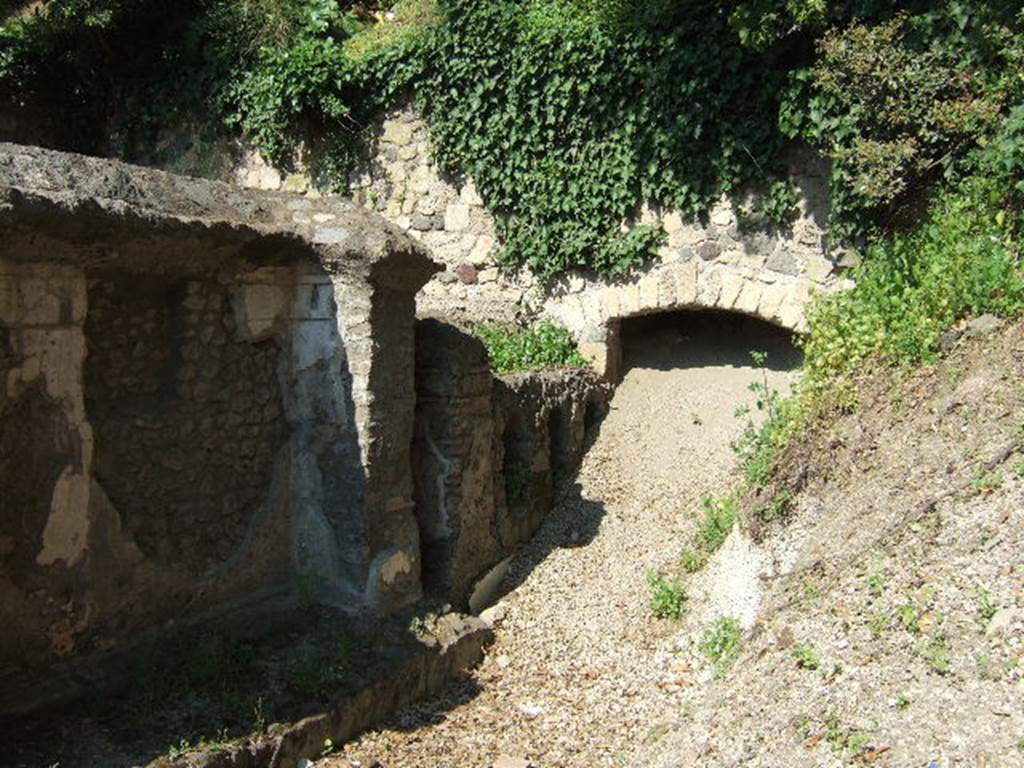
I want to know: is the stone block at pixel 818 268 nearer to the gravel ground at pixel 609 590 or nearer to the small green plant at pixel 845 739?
the gravel ground at pixel 609 590

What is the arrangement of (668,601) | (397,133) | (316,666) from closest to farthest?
(316,666)
(668,601)
(397,133)

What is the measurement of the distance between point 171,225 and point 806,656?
3265 millimetres

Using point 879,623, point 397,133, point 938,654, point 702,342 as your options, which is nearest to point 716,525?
point 879,623

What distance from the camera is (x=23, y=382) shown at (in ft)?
13.4

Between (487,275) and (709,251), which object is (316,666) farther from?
(487,275)

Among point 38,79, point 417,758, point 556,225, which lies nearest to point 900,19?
point 556,225

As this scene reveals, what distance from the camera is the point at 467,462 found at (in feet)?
21.1

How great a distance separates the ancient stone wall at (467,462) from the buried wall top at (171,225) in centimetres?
65

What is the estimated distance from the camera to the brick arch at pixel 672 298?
8.83 metres

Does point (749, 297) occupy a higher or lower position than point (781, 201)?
lower

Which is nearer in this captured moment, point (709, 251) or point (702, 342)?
point (709, 251)

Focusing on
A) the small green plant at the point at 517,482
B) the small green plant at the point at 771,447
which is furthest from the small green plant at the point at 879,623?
the small green plant at the point at 517,482

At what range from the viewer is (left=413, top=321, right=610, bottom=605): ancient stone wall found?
6246 millimetres

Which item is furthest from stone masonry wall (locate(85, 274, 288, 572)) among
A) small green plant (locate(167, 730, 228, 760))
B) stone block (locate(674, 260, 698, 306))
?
stone block (locate(674, 260, 698, 306))
